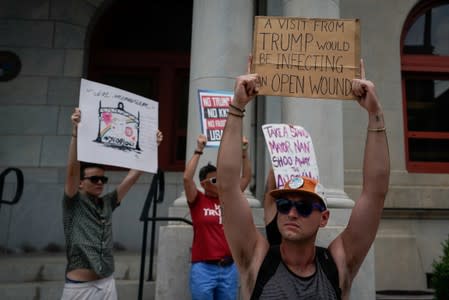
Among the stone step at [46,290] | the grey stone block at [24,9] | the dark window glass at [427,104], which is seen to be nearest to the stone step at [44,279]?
the stone step at [46,290]

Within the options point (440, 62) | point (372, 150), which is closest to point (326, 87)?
point (372, 150)

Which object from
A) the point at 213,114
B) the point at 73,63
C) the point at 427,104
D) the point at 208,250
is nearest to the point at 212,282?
the point at 208,250

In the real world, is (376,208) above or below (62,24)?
below

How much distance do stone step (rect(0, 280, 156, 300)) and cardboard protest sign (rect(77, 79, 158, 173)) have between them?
7.90ft

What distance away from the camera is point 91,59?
31.5ft

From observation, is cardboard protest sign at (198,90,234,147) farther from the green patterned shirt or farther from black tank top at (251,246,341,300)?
black tank top at (251,246,341,300)

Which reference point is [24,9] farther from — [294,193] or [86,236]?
[294,193]

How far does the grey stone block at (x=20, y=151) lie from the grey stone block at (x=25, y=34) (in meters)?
1.95

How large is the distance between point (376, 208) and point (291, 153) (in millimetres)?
1532

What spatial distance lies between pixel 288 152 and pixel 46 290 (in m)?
3.87

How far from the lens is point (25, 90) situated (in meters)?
8.80

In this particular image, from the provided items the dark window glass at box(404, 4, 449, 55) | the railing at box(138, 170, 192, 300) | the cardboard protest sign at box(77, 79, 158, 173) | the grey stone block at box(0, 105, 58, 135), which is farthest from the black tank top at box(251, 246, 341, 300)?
the dark window glass at box(404, 4, 449, 55)

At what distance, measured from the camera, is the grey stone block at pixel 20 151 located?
8.48 metres

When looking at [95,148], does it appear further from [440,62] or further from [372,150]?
[440,62]
